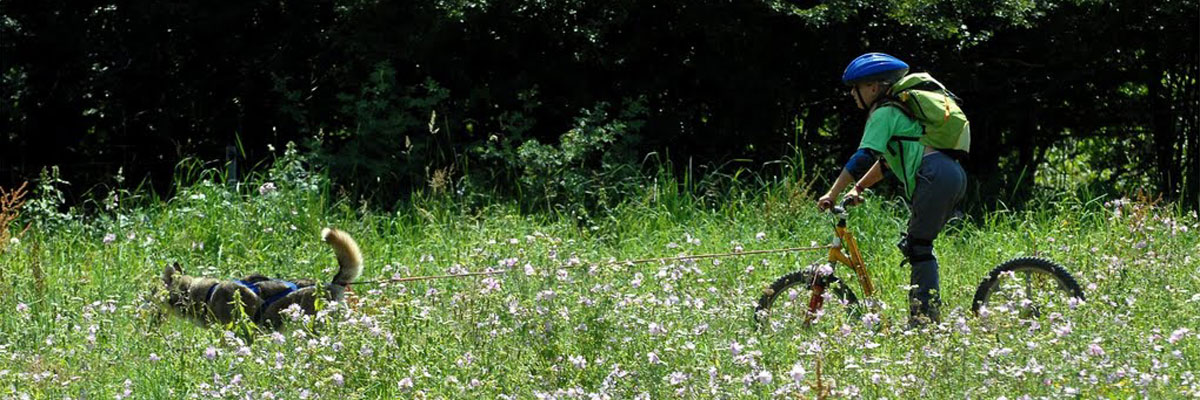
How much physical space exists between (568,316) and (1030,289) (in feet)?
6.70

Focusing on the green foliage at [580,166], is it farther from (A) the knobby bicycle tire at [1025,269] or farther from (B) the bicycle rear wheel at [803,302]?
(A) the knobby bicycle tire at [1025,269]

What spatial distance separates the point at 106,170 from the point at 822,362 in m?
8.92

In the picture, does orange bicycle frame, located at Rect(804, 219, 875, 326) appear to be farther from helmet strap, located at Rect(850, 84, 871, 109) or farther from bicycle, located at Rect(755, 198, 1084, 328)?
helmet strap, located at Rect(850, 84, 871, 109)

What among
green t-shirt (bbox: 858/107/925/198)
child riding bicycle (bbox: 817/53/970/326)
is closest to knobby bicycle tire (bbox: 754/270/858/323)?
child riding bicycle (bbox: 817/53/970/326)

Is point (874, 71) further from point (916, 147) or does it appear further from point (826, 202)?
point (826, 202)

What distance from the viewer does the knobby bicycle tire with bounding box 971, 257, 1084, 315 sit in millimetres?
5875

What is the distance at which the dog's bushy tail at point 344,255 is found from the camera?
6.00m

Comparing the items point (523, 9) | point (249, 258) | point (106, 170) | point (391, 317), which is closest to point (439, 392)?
point (391, 317)

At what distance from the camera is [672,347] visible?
15.6 feet

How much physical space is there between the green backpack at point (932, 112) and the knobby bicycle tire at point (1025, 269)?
52 cm

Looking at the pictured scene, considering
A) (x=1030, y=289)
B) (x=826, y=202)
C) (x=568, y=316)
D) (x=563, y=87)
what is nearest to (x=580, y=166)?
(x=563, y=87)

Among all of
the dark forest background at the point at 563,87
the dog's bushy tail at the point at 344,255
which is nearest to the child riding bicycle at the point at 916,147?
the dog's bushy tail at the point at 344,255

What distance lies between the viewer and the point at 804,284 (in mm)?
5676

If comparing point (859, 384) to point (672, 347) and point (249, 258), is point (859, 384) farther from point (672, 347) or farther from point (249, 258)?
point (249, 258)
